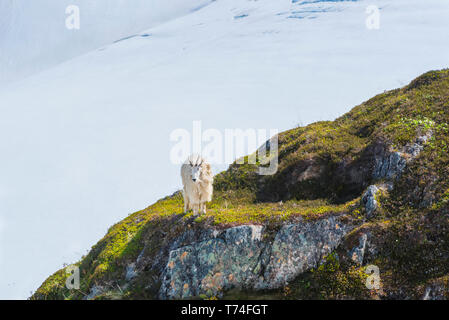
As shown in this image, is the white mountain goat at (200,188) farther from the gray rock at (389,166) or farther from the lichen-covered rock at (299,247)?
the gray rock at (389,166)

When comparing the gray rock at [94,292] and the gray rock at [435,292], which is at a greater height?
the gray rock at [435,292]

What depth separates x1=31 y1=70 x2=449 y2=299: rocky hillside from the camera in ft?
34.8

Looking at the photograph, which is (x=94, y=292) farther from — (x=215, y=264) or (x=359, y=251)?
(x=359, y=251)

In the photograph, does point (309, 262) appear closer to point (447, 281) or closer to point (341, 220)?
point (341, 220)

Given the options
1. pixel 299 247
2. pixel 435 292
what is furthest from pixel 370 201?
pixel 435 292

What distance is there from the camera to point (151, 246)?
14.6 m

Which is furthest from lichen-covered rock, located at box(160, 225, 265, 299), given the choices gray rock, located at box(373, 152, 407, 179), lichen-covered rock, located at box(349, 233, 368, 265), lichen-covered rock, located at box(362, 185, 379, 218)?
gray rock, located at box(373, 152, 407, 179)

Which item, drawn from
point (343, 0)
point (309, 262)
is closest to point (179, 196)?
point (309, 262)

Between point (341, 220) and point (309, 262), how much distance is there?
1970mm

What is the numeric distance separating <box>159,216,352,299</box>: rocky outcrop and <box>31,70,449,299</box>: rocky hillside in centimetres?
3

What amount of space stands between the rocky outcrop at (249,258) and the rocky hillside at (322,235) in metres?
0.03

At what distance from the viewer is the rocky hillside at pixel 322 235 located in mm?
10609

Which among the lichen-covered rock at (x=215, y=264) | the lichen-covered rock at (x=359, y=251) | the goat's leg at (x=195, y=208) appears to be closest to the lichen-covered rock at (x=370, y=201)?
the lichen-covered rock at (x=359, y=251)

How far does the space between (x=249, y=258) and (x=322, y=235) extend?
2682 millimetres
